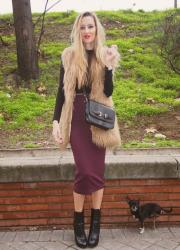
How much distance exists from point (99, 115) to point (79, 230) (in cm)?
110

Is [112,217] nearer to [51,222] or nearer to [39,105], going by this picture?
[51,222]

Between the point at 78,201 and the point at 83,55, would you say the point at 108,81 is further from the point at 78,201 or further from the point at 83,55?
the point at 78,201

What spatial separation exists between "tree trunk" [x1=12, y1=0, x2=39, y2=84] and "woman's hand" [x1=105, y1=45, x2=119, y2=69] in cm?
358

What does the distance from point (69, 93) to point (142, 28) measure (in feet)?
21.4

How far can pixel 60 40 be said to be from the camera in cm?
919

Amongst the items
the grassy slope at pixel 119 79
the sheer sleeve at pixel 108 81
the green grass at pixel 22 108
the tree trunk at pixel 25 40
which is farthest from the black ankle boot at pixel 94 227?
the tree trunk at pixel 25 40

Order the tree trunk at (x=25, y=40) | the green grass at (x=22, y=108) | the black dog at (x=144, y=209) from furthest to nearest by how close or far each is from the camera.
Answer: the tree trunk at (x=25, y=40) → the green grass at (x=22, y=108) → the black dog at (x=144, y=209)

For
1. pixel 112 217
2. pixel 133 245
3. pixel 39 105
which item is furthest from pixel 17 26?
pixel 133 245

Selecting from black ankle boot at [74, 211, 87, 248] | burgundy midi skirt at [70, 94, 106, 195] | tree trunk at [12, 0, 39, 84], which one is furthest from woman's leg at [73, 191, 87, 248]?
tree trunk at [12, 0, 39, 84]

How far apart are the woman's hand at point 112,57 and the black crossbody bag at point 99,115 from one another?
337mm

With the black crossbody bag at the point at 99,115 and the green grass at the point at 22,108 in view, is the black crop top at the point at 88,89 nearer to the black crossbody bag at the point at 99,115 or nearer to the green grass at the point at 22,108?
the black crossbody bag at the point at 99,115

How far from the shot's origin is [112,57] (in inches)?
149

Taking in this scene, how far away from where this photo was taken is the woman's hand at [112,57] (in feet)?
12.4

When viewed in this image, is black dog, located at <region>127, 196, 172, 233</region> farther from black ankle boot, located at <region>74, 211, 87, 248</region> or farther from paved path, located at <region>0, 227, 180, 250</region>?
black ankle boot, located at <region>74, 211, 87, 248</region>
